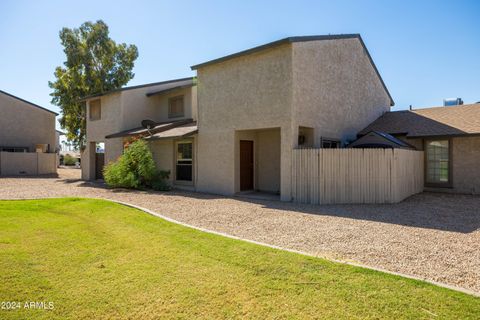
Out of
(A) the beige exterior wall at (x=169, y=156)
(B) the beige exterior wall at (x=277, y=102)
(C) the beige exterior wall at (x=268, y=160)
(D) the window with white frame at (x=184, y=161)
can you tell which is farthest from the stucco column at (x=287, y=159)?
(D) the window with white frame at (x=184, y=161)

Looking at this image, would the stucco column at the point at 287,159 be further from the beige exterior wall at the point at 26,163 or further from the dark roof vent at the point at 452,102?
the beige exterior wall at the point at 26,163

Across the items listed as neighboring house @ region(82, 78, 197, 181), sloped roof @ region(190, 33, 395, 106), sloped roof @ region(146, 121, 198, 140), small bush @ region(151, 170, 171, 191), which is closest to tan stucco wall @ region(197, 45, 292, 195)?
sloped roof @ region(190, 33, 395, 106)

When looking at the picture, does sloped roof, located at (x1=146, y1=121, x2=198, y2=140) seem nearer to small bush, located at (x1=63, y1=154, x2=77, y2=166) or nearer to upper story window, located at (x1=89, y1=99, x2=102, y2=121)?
upper story window, located at (x1=89, y1=99, x2=102, y2=121)

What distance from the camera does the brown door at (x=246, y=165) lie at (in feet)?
51.5

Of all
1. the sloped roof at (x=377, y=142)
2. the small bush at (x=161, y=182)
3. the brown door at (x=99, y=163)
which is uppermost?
the sloped roof at (x=377, y=142)

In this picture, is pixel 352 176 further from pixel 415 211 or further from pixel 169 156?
pixel 169 156

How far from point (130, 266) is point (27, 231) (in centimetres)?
399

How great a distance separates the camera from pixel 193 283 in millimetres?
4477

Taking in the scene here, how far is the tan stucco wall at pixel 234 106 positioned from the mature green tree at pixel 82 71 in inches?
737

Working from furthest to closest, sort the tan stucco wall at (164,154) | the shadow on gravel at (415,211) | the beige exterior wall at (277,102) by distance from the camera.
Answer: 1. the tan stucco wall at (164,154)
2. the beige exterior wall at (277,102)
3. the shadow on gravel at (415,211)

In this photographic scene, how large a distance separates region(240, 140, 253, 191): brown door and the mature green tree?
2096 centimetres

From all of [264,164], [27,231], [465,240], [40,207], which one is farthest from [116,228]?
[264,164]

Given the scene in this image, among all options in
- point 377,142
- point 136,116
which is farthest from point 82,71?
point 377,142

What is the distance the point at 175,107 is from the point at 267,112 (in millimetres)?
10170
